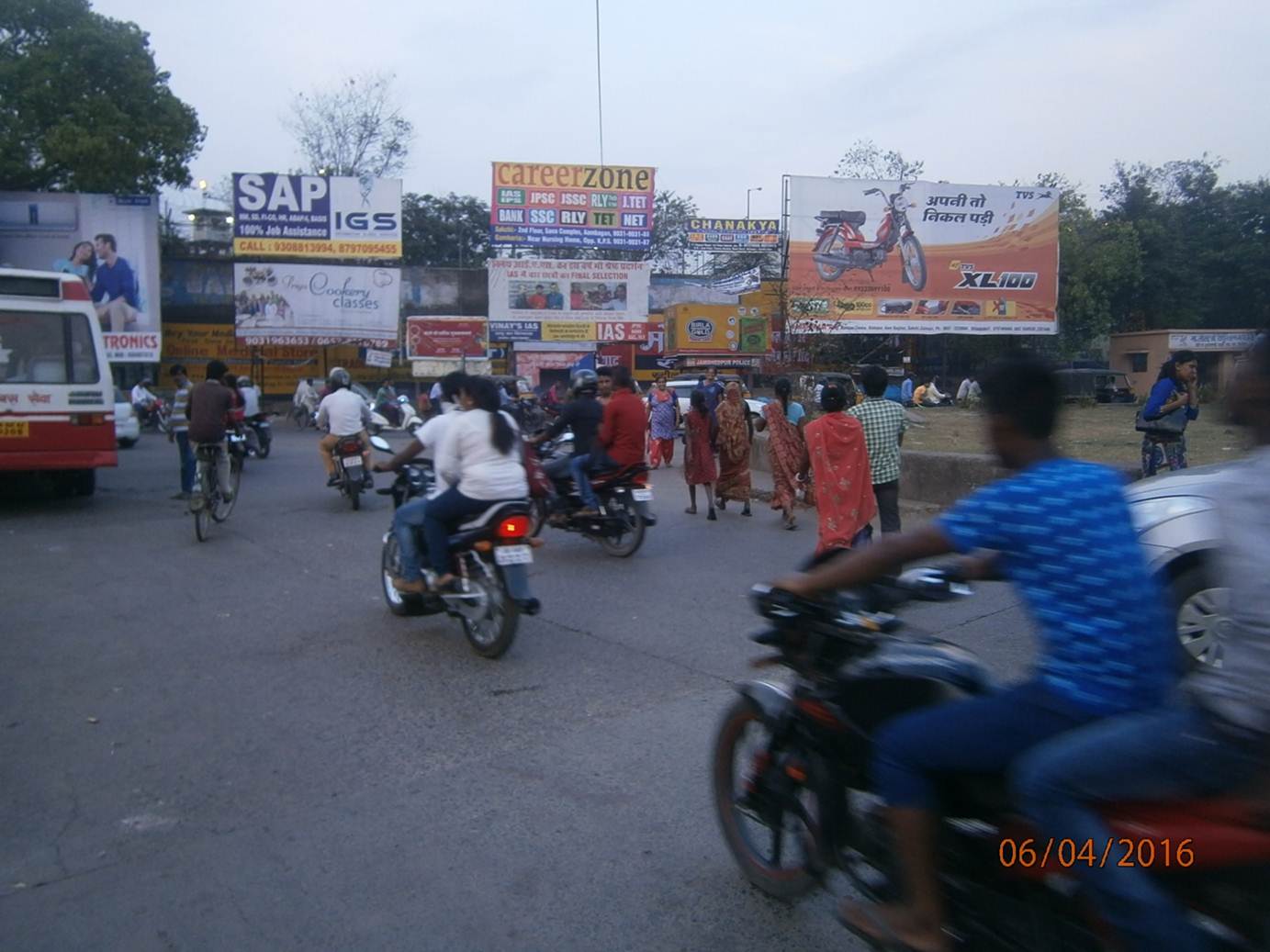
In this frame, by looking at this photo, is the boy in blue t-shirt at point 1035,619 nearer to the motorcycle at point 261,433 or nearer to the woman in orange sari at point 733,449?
the woman in orange sari at point 733,449

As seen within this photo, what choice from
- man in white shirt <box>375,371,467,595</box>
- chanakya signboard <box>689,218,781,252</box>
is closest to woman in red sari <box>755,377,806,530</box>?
man in white shirt <box>375,371,467,595</box>

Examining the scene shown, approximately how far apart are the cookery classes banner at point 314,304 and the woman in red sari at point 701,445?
2385cm

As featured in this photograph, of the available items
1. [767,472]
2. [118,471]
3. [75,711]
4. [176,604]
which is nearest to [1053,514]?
[75,711]

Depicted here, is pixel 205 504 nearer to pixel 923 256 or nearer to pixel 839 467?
pixel 839 467

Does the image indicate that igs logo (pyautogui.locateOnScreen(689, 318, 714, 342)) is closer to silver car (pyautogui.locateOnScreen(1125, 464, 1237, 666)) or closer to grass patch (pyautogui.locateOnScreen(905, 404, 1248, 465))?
grass patch (pyautogui.locateOnScreen(905, 404, 1248, 465))

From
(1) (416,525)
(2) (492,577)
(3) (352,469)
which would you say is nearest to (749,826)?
(2) (492,577)

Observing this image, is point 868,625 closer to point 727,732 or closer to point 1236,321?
point 727,732

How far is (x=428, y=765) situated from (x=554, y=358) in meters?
32.6

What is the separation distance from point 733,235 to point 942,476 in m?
36.8

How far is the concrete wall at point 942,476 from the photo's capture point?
38.8ft

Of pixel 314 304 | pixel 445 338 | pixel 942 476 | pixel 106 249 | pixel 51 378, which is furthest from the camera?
pixel 445 338

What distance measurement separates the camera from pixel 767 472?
17500 millimetres

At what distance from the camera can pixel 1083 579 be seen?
2479 mm

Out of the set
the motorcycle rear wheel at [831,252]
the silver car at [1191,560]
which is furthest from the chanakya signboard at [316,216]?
the silver car at [1191,560]
